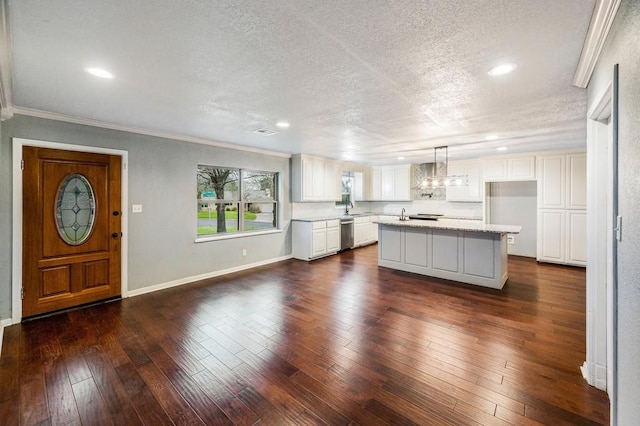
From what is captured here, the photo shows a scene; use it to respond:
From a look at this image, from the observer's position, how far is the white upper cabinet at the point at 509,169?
6.12 metres

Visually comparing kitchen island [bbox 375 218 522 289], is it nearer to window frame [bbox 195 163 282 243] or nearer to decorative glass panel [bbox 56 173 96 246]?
window frame [bbox 195 163 282 243]

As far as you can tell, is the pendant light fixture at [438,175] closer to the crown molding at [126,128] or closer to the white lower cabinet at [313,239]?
the white lower cabinet at [313,239]

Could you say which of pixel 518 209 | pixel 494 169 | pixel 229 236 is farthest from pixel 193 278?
pixel 518 209

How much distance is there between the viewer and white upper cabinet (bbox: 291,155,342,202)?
6.46 m

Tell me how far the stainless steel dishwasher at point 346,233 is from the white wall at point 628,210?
235 inches

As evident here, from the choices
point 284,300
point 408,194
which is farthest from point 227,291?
point 408,194

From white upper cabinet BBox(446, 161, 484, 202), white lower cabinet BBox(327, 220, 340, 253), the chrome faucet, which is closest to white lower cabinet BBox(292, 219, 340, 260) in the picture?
white lower cabinet BBox(327, 220, 340, 253)

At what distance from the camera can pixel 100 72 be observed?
232 centimetres

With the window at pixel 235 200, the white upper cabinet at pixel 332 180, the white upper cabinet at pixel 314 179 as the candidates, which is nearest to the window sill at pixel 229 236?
the window at pixel 235 200

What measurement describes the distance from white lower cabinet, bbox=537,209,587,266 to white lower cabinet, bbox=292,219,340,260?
15.0 feet

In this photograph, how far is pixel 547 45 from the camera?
191 centimetres

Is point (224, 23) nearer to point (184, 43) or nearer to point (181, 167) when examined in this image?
point (184, 43)

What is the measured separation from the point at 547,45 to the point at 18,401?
4484mm

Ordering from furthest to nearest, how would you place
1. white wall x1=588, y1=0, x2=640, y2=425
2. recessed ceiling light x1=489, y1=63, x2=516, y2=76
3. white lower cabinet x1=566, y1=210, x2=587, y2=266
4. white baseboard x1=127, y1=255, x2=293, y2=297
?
white lower cabinet x1=566, y1=210, x2=587, y2=266 → white baseboard x1=127, y1=255, x2=293, y2=297 → recessed ceiling light x1=489, y1=63, x2=516, y2=76 → white wall x1=588, y1=0, x2=640, y2=425
